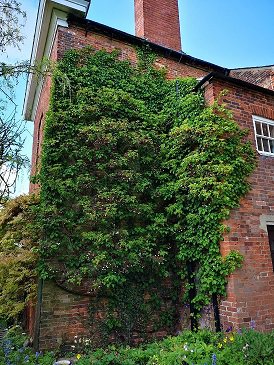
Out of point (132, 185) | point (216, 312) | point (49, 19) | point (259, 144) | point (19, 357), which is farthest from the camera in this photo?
point (49, 19)

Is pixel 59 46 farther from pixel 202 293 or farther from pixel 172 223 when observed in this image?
pixel 202 293

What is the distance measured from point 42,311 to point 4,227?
2.03m

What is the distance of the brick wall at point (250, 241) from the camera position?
17.1 feet

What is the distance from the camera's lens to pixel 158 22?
10.7 m

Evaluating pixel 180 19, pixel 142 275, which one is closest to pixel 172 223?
pixel 142 275

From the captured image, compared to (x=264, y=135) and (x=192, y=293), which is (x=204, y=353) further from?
(x=264, y=135)

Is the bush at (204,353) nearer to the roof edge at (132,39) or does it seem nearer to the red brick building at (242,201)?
the red brick building at (242,201)

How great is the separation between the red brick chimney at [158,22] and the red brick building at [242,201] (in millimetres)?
1798

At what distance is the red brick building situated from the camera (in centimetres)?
536

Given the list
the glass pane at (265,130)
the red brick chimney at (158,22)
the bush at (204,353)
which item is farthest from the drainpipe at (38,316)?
the red brick chimney at (158,22)

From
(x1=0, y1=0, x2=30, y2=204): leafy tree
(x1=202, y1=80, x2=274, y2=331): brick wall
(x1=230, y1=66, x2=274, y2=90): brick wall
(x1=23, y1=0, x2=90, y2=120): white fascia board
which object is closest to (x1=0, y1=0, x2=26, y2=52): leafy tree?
(x1=0, y1=0, x2=30, y2=204): leafy tree

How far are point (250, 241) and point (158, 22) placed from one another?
8.85m

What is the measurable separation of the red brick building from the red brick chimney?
1798 millimetres

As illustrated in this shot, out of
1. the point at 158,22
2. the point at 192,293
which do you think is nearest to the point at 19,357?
the point at 192,293
